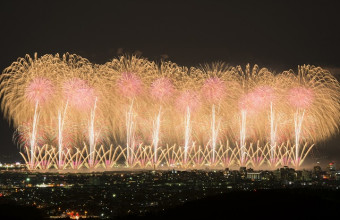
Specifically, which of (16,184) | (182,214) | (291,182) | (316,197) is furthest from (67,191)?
(316,197)

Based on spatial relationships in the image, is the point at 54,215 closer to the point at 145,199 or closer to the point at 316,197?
the point at 145,199

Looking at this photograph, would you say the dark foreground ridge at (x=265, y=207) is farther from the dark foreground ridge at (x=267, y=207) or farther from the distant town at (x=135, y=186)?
the distant town at (x=135, y=186)

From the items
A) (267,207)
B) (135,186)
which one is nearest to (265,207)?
(267,207)

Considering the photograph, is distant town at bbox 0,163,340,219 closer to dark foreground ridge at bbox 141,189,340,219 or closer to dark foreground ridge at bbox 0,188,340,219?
dark foreground ridge at bbox 0,188,340,219

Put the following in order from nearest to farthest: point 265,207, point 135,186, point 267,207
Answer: point 267,207, point 265,207, point 135,186

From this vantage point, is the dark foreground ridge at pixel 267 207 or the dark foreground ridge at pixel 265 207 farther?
the dark foreground ridge at pixel 265 207

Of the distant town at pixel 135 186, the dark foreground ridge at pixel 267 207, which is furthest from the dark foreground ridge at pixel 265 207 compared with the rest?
the distant town at pixel 135 186

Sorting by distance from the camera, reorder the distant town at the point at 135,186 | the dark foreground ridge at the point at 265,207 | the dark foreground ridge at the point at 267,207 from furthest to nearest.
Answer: the distant town at the point at 135,186, the dark foreground ridge at the point at 265,207, the dark foreground ridge at the point at 267,207

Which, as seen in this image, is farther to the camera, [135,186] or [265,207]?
[135,186]

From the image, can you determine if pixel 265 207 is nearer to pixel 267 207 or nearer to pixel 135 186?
pixel 267 207
